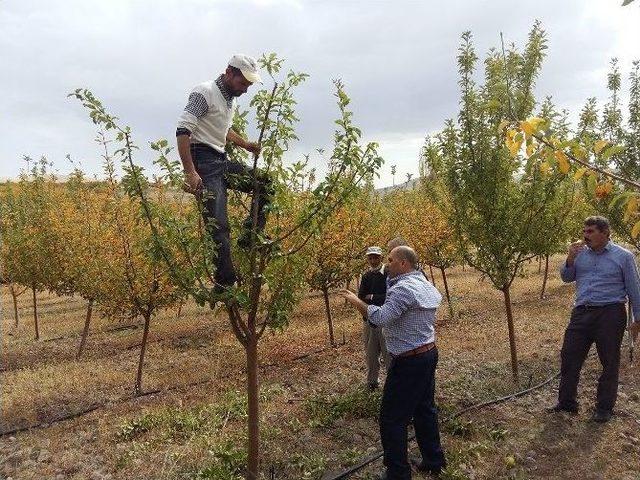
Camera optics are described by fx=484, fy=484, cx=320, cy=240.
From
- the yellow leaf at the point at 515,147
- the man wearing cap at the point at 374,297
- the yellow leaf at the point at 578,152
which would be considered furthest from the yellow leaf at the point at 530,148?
the man wearing cap at the point at 374,297

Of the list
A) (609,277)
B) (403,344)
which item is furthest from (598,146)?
(609,277)

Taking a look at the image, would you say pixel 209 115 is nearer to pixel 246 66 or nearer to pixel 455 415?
pixel 246 66

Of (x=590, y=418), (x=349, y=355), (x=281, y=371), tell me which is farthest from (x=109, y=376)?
(x=590, y=418)

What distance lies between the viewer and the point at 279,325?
450cm

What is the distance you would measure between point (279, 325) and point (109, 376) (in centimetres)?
720

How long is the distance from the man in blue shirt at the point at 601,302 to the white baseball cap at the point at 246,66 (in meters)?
4.35

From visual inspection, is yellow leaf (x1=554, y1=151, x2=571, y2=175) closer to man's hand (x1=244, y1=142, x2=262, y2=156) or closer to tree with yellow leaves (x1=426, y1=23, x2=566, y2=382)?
man's hand (x1=244, y1=142, x2=262, y2=156)

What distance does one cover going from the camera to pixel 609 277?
577 cm

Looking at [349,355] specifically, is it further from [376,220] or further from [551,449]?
[551,449]

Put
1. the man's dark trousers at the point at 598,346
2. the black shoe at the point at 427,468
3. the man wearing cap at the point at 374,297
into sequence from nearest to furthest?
the black shoe at the point at 427,468 → the man's dark trousers at the point at 598,346 → the man wearing cap at the point at 374,297

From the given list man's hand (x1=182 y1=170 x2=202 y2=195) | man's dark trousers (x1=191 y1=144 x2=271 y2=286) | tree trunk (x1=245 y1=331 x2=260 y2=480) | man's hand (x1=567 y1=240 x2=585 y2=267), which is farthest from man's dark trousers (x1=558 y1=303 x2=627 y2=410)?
man's hand (x1=182 y1=170 x2=202 y2=195)

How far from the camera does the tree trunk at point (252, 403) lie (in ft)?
14.7

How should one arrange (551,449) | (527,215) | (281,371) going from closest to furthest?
(551,449) < (527,215) < (281,371)

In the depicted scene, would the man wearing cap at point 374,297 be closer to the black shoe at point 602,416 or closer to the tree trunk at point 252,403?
the black shoe at point 602,416
